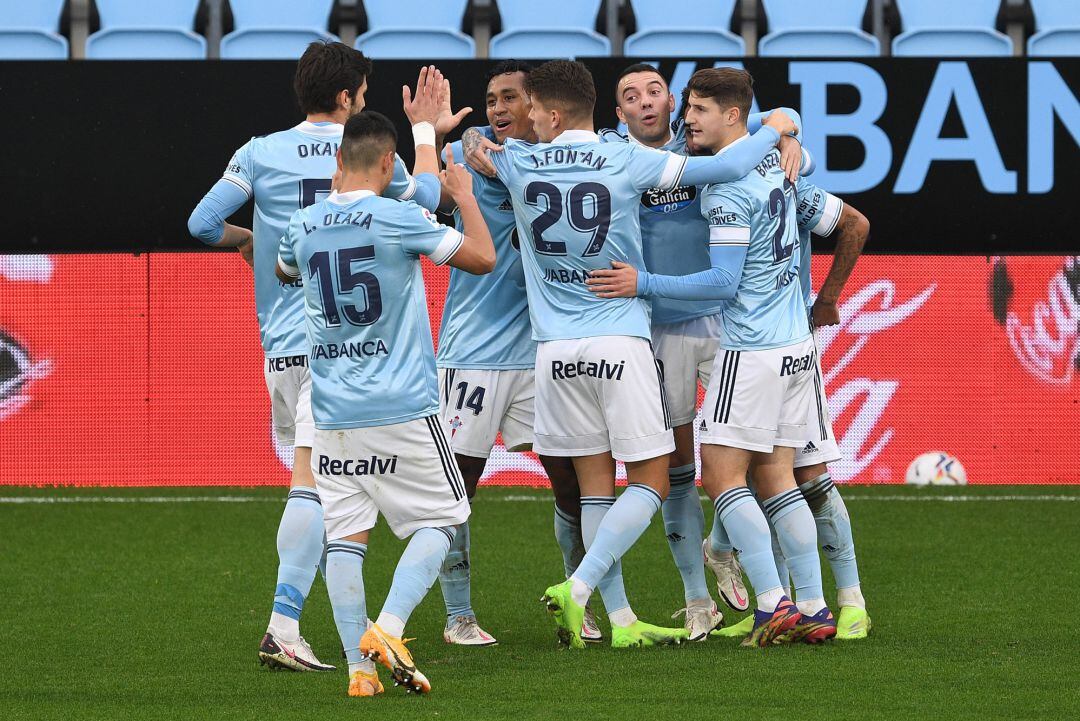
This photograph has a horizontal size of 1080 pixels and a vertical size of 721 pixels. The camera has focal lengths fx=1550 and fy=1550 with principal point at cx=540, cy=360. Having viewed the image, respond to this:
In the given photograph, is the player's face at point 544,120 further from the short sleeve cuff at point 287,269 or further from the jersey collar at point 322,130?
the short sleeve cuff at point 287,269

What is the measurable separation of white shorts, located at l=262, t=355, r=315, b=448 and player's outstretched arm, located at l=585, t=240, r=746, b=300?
1057 mm

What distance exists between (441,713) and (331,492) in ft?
2.63

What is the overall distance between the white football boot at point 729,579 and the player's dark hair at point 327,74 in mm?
2357

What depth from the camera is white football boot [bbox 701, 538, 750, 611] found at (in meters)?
6.30

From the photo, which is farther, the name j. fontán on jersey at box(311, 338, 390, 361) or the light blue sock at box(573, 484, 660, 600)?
the light blue sock at box(573, 484, 660, 600)

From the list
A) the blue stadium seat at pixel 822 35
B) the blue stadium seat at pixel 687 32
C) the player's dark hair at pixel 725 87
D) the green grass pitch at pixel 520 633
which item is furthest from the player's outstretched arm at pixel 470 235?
the blue stadium seat at pixel 822 35

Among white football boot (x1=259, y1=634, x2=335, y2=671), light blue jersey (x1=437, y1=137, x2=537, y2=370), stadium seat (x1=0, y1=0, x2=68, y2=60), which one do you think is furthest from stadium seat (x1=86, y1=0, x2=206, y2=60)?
white football boot (x1=259, y1=634, x2=335, y2=671)

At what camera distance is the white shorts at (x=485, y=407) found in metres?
5.77

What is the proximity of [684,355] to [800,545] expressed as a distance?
836mm

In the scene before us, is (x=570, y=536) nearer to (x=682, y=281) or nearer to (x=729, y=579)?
(x=729, y=579)

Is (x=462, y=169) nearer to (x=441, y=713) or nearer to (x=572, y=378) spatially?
(x=572, y=378)

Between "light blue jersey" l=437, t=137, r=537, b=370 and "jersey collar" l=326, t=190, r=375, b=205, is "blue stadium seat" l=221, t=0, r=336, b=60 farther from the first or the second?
"jersey collar" l=326, t=190, r=375, b=205

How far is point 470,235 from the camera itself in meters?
4.75

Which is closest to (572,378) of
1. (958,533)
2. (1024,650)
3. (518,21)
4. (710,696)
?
(710,696)
